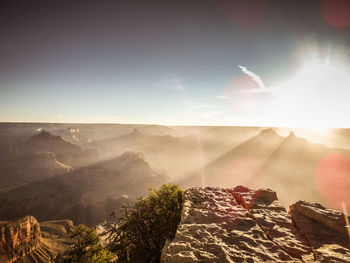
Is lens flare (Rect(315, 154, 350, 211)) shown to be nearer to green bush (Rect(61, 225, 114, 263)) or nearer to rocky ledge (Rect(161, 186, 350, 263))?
rocky ledge (Rect(161, 186, 350, 263))

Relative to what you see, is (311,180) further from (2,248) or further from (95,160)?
(95,160)

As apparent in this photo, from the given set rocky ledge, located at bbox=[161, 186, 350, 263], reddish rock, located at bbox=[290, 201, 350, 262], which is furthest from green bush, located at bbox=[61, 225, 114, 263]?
reddish rock, located at bbox=[290, 201, 350, 262]

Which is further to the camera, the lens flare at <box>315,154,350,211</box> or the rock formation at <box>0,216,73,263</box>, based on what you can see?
the lens flare at <box>315,154,350,211</box>

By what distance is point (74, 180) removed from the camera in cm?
8000

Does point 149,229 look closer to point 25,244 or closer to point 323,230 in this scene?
point 323,230

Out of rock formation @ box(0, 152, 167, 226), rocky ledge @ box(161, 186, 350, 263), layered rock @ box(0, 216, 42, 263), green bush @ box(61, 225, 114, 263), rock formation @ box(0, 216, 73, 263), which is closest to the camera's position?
rocky ledge @ box(161, 186, 350, 263)

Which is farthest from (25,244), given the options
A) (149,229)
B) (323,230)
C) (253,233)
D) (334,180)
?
(334,180)

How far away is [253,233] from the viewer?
166 inches

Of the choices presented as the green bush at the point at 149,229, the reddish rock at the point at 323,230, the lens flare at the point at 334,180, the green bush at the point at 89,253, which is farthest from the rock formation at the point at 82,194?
the lens flare at the point at 334,180

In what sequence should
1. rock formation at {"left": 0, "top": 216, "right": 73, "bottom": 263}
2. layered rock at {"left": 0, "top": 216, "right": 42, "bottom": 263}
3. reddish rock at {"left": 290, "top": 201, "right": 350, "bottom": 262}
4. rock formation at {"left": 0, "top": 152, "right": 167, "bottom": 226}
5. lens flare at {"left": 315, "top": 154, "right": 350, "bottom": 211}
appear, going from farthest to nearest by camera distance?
lens flare at {"left": 315, "top": 154, "right": 350, "bottom": 211}
rock formation at {"left": 0, "top": 152, "right": 167, "bottom": 226}
rock formation at {"left": 0, "top": 216, "right": 73, "bottom": 263}
layered rock at {"left": 0, "top": 216, "right": 42, "bottom": 263}
reddish rock at {"left": 290, "top": 201, "right": 350, "bottom": 262}

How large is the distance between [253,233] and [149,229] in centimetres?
330

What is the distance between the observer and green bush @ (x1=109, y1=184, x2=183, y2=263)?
190 inches

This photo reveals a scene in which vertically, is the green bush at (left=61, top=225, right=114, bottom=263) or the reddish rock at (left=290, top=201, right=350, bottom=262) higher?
the reddish rock at (left=290, top=201, right=350, bottom=262)

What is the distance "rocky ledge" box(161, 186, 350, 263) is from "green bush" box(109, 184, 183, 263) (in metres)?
0.70
